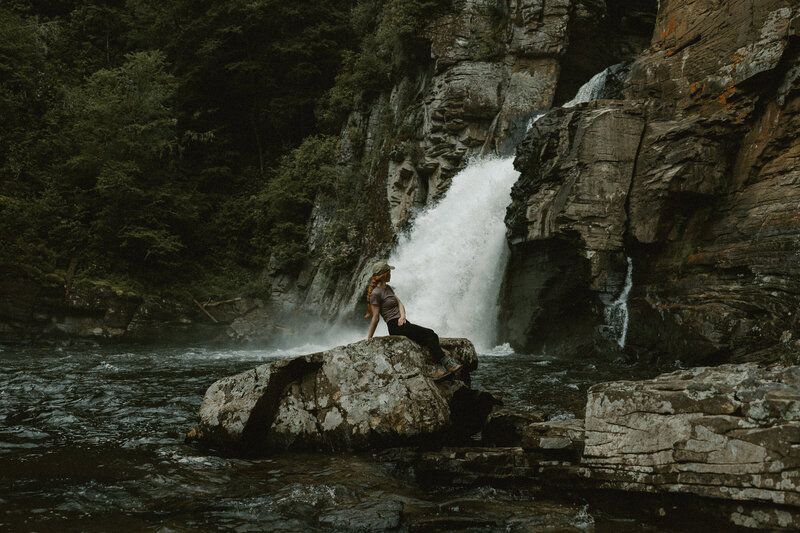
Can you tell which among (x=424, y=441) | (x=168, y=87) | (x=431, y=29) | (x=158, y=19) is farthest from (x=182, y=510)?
(x=158, y=19)

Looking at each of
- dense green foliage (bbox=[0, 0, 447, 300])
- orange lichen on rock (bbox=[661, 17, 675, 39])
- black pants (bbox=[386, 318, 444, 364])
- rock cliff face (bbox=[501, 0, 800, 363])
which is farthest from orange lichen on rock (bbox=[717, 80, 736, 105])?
dense green foliage (bbox=[0, 0, 447, 300])

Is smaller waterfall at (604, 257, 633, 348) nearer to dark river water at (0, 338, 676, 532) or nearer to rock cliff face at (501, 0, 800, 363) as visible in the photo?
rock cliff face at (501, 0, 800, 363)

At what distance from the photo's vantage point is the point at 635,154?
12.8m

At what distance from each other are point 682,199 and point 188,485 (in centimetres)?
1110

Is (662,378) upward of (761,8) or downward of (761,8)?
downward

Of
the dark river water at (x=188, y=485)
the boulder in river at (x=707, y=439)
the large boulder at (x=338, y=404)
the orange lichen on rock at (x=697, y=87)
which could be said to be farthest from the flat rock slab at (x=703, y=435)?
the orange lichen on rock at (x=697, y=87)

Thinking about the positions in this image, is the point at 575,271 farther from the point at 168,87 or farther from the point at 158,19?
the point at 158,19

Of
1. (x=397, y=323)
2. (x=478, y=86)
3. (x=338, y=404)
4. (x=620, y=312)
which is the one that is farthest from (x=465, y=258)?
(x=338, y=404)

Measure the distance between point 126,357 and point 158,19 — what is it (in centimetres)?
2149

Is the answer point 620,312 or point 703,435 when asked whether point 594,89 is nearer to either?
point 620,312

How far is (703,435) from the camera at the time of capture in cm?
401

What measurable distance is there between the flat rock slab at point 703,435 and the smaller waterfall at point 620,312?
27.1 ft

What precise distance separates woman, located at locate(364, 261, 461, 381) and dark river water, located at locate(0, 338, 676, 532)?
160cm

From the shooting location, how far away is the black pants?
7336 millimetres
